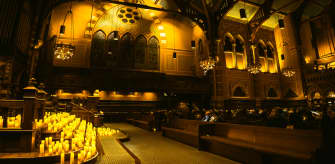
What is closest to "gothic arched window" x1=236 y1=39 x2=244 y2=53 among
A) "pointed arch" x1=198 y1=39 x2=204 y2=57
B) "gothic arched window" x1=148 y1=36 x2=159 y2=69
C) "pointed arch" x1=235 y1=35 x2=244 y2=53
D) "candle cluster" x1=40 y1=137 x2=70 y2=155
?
"pointed arch" x1=235 y1=35 x2=244 y2=53

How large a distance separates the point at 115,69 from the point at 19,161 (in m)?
11.6

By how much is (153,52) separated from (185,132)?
10.9 meters

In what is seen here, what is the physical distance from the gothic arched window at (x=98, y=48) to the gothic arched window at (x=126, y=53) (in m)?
1.45

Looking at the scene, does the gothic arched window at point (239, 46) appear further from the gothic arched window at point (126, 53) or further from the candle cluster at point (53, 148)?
the candle cluster at point (53, 148)

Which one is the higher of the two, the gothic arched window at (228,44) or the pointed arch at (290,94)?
the gothic arched window at (228,44)

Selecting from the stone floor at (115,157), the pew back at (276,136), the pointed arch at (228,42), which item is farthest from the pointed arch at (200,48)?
the stone floor at (115,157)

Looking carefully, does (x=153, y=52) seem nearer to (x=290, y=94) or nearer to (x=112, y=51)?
(x=112, y=51)

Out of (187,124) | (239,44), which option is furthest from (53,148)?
(239,44)

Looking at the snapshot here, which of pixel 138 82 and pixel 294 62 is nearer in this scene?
pixel 138 82

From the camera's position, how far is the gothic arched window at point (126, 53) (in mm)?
14216

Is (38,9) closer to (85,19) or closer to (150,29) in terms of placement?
(85,19)

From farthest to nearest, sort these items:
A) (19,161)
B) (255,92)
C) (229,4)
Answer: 1. (255,92)
2. (229,4)
3. (19,161)

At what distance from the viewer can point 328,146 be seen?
2.12 m

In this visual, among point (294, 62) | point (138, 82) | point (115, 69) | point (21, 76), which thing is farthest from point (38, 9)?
point (294, 62)
